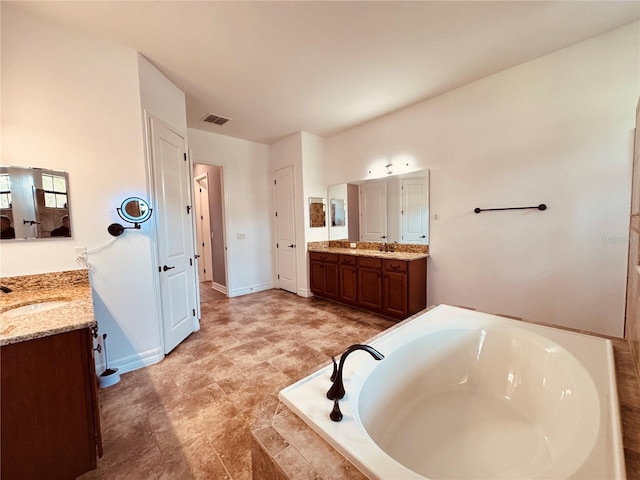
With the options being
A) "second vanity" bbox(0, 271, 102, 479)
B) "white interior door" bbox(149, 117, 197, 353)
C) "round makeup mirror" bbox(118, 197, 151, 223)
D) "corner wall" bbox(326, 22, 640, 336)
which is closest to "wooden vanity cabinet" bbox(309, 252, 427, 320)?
"corner wall" bbox(326, 22, 640, 336)

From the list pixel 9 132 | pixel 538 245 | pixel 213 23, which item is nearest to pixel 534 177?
pixel 538 245

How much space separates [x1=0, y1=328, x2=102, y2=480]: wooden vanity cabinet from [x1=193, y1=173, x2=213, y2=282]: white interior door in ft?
14.6

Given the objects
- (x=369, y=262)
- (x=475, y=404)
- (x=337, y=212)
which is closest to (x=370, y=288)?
(x=369, y=262)

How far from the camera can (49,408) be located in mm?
1195

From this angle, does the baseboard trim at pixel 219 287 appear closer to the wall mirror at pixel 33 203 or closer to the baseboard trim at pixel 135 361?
the baseboard trim at pixel 135 361

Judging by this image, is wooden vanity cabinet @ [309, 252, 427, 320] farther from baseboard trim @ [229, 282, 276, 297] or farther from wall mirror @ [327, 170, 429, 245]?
baseboard trim @ [229, 282, 276, 297]

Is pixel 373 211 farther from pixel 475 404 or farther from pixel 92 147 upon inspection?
pixel 92 147

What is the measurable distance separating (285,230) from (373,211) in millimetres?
1662

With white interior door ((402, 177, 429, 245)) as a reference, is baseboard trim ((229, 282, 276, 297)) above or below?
below

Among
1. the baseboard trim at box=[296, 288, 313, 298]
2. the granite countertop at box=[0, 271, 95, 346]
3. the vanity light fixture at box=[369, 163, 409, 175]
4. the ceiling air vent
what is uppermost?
the ceiling air vent

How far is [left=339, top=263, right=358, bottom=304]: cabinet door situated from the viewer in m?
3.77

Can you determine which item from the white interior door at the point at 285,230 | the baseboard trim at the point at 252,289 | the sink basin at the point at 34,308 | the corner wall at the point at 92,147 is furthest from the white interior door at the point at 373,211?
the sink basin at the point at 34,308

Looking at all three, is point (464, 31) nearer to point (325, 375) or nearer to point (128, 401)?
point (325, 375)

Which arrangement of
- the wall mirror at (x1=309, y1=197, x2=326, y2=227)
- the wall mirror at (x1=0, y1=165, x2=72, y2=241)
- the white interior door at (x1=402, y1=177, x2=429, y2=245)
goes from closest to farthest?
the wall mirror at (x1=0, y1=165, x2=72, y2=241) → the white interior door at (x1=402, y1=177, x2=429, y2=245) → the wall mirror at (x1=309, y1=197, x2=326, y2=227)
